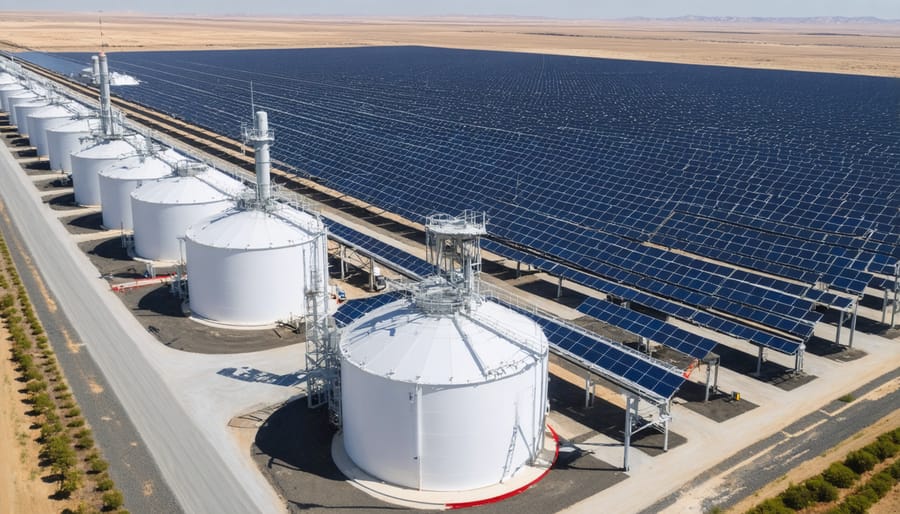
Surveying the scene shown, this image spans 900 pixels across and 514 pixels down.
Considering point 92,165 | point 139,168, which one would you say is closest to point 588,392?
point 139,168

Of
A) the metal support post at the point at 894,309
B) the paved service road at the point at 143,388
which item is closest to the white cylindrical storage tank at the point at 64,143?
the paved service road at the point at 143,388

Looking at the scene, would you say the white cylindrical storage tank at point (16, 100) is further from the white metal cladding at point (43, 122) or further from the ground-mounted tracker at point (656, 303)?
the ground-mounted tracker at point (656, 303)

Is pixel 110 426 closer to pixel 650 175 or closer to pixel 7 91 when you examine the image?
pixel 650 175

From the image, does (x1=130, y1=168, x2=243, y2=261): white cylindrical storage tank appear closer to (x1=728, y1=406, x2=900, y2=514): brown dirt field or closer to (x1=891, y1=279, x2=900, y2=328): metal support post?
(x1=728, y1=406, x2=900, y2=514): brown dirt field

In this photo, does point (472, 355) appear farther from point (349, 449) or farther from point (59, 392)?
point (59, 392)

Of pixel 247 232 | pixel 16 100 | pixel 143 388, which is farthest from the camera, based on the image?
pixel 16 100
